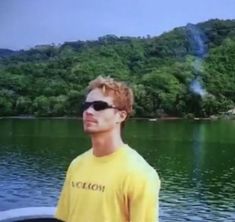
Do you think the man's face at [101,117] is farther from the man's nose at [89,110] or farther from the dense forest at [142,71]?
the dense forest at [142,71]

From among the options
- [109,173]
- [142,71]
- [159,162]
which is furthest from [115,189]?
[142,71]

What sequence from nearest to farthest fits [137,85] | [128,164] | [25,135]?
[128,164] → [25,135] → [137,85]

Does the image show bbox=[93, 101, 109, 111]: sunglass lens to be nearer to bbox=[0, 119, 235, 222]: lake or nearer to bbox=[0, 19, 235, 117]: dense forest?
bbox=[0, 119, 235, 222]: lake

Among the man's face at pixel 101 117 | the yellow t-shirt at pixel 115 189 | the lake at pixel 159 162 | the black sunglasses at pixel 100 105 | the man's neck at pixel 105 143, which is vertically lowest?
the lake at pixel 159 162

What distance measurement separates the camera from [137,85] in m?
27.9

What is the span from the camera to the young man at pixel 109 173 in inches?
33.8

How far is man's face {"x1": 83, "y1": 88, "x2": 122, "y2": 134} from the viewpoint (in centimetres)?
90

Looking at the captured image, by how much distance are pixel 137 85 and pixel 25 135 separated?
8781 mm

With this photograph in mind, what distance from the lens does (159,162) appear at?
13.8 metres

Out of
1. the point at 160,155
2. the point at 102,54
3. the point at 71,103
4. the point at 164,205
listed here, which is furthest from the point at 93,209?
the point at 102,54

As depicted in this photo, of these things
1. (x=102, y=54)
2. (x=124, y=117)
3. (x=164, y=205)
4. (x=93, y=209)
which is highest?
(x=102, y=54)

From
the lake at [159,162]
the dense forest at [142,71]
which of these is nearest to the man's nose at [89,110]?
the lake at [159,162]

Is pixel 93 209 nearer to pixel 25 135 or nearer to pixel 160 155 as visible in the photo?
pixel 160 155

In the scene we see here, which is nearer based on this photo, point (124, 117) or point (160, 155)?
point (124, 117)
